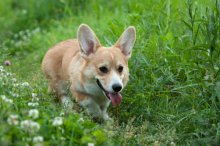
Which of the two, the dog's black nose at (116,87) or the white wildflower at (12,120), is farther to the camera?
the dog's black nose at (116,87)

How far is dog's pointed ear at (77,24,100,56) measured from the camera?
6.19m

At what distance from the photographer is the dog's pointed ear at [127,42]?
6.35 meters

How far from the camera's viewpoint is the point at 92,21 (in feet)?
31.3

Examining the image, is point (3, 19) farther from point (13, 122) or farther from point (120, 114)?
point (13, 122)

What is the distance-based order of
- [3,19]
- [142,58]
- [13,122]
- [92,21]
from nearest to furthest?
[13,122] → [142,58] → [92,21] → [3,19]

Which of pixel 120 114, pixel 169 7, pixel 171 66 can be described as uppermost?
pixel 169 7

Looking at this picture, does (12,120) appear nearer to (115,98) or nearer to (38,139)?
(38,139)

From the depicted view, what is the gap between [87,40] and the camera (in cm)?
624

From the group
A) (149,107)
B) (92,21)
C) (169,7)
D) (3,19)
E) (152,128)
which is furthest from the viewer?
(3,19)

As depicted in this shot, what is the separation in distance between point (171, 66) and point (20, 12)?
564cm

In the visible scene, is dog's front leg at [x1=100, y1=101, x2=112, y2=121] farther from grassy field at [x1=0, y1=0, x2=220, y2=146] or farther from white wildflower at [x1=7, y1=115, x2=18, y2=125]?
white wildflower at [x1=7, y1=115, x2=18, y2=125]

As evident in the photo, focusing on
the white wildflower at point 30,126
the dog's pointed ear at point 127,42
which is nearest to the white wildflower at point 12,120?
the white wildflower at point 30,126

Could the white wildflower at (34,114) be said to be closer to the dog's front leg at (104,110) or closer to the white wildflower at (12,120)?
the white wildflower at (12,120)

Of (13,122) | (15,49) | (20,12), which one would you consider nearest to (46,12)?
(20,12)
